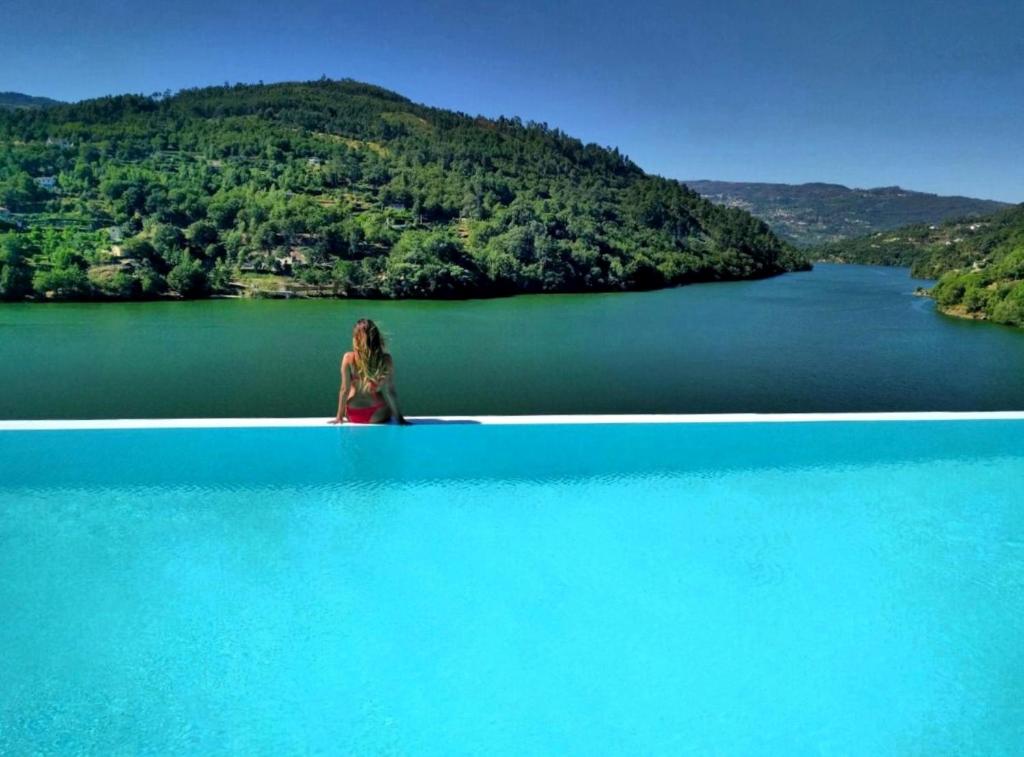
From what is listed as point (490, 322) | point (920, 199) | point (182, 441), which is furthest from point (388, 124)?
point (920, 199)

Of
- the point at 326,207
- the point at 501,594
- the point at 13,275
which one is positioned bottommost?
the point at 501,594

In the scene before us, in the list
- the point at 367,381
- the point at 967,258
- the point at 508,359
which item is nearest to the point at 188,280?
the point at 508,359

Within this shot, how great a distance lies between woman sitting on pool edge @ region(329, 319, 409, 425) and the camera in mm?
3160

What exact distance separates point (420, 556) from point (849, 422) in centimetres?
246

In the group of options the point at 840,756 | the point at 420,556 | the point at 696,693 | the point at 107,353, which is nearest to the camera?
the point at 840,756

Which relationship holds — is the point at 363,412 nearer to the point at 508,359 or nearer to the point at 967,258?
the point at 508,359

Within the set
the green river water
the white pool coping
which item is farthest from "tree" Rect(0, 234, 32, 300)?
the white pool coping

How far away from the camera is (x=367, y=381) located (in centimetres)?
328

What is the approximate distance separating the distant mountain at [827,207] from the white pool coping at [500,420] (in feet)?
252

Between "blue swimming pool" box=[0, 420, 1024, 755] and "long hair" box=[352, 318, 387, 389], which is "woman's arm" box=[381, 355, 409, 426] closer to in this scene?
"long hair" box=[352, 318, 387, 389]

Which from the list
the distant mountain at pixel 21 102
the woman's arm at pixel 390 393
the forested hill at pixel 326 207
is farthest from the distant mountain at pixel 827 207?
the woman's arm at pixel 390 393

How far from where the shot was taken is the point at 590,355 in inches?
561

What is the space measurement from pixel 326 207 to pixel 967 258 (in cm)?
3006

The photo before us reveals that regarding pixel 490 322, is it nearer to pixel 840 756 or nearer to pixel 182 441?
pixel 182 441
